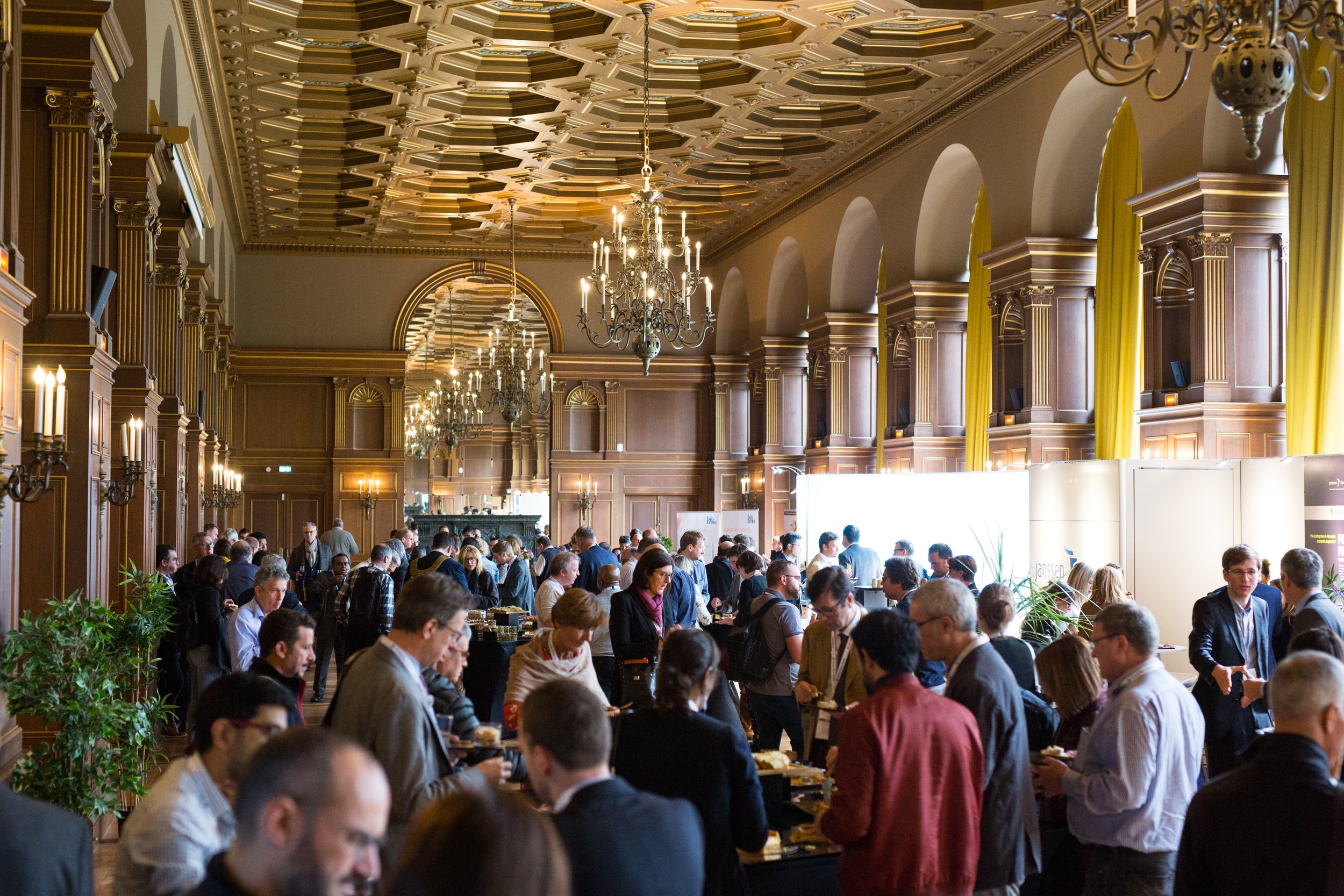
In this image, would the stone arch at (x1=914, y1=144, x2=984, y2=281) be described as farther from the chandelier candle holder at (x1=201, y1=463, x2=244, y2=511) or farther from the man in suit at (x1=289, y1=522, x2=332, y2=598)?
the chandelier candle holder at (x1=201, y1=463, x2=244, y2=511)

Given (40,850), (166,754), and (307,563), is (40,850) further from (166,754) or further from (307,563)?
(307,563)

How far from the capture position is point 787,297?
2219 centimetres

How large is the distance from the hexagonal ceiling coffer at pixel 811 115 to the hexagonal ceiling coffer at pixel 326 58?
4.69 m

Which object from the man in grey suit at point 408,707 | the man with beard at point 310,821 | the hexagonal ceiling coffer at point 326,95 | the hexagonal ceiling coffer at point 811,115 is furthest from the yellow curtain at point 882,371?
the man with beard at point 310,821

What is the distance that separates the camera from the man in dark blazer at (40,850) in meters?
2.21

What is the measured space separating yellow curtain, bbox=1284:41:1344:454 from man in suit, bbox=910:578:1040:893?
734 centimetres

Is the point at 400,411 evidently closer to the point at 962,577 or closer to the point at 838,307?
the point at 838,307

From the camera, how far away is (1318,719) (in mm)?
2682

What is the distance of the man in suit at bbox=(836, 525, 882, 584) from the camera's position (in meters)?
11.7

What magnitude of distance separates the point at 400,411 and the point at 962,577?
17.2 m

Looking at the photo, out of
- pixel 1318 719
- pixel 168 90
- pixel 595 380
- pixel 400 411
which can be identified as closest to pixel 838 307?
pixel 595 380

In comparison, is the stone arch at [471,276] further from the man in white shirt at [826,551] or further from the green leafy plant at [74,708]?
the green leafy plant at [74,708]

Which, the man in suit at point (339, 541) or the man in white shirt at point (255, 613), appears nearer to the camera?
the man in white shirt at point (255, 613)

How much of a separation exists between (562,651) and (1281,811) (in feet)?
9.16
